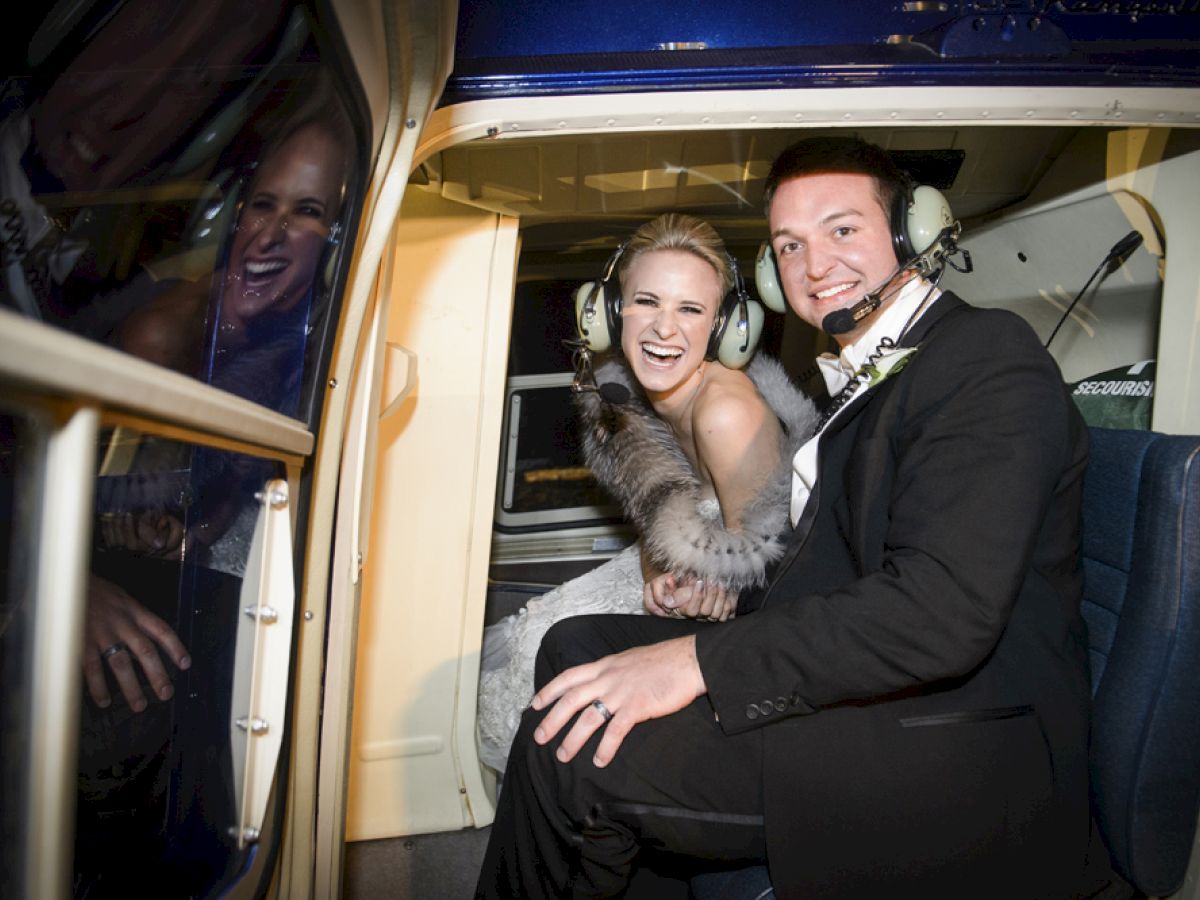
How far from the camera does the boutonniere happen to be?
4.70ft

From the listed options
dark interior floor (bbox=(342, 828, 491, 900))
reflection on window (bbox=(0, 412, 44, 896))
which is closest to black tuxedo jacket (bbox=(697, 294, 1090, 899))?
reflection on window (bbox=(0, 412, 44, 896))

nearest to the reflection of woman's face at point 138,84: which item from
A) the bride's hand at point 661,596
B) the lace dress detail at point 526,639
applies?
the bride's hand at point 661,596

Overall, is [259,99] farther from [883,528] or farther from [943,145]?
[943,145]

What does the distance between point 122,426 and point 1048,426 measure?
1.28m

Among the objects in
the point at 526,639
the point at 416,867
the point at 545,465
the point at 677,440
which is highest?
the point at 677,440

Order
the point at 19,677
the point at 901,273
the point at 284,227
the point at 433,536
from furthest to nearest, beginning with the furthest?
the point at 433,536 < the point at 901,273 < the point at 284,227 < the point at 19,677

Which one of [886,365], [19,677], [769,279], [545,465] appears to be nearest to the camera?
[19,677]

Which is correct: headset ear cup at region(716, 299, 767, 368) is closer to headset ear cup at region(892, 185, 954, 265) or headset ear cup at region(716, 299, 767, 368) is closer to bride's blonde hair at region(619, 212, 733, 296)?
bride's blonde hair at region(619, 212, 733, 296)

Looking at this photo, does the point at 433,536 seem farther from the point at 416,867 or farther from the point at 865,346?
the point at 865,346

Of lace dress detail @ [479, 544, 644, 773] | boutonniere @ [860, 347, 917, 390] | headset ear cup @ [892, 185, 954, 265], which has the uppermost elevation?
headset ear cup @ [892, 185, 954, 265]

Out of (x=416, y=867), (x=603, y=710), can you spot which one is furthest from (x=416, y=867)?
(x=603, y=710)

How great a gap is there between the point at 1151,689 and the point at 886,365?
2.39 feet

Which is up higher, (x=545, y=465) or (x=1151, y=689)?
(x=545, y=465)

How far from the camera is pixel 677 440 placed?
2.36 m
